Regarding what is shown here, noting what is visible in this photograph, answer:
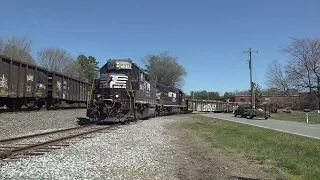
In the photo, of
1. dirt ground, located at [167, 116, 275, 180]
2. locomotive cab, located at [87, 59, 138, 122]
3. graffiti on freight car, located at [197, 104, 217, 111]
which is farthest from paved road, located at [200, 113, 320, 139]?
graffiti on freight car, located at [197, 104, 217, 111]

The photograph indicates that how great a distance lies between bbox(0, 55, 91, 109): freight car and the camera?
18.1m

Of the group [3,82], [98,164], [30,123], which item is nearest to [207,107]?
[3,82]

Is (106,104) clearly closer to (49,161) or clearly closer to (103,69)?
(103,69)

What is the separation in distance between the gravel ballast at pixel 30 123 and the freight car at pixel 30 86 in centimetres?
231

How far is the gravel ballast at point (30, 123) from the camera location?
13815 millimetres

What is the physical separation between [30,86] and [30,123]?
612 cm

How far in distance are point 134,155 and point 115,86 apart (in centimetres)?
1060

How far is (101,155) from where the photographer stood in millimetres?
8344

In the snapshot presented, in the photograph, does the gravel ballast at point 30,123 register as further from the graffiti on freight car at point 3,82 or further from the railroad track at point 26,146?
the graffiti on freight car at point 3,82

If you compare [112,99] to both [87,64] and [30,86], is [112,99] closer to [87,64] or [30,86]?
[30,86]

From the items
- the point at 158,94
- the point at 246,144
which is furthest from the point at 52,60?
the point at 246,144

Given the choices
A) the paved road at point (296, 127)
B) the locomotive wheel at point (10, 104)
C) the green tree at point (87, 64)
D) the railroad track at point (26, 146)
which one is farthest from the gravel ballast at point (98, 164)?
the green tree at point (87, 64)

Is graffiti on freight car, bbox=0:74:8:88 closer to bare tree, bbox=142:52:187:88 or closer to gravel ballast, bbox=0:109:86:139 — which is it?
gravel ballast, bbox=0:109:86:139

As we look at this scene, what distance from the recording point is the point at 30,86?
21031mm
